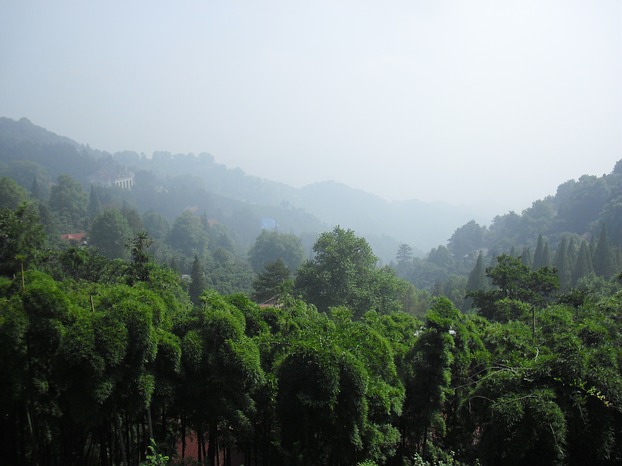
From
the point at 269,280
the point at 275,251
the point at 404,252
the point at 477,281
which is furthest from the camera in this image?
the point at 404,252

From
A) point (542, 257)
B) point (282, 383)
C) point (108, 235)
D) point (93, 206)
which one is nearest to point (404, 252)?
point (542, 257)

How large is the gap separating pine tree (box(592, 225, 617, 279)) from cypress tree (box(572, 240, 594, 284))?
1069 mm

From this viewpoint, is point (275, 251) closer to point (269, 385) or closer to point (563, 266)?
point (563, 266)

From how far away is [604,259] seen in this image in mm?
40219

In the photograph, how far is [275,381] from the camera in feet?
25.5

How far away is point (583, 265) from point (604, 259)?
263cm

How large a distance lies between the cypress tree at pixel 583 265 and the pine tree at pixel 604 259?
1069 millimetres

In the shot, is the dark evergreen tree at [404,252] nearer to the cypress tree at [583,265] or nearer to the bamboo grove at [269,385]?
the cypress tree at [583,265]

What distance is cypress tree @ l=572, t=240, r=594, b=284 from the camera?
129ft

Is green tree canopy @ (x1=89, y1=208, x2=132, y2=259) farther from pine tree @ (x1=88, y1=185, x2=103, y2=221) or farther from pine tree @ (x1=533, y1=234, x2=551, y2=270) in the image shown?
pine tree @ (x1=533, y1=234, x2=551, y2=270)

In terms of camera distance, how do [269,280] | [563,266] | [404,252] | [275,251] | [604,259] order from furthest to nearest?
[404,252]
[275,251]
[563,266]
[604,259]
[269,280]

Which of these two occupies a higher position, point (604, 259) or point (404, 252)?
point (604, 259)

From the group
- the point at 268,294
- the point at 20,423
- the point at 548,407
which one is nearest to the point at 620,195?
the point at 268,294

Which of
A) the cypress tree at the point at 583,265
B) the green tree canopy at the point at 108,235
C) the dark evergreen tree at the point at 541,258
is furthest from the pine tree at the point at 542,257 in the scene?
the green tree canopy at the point at 108,235
